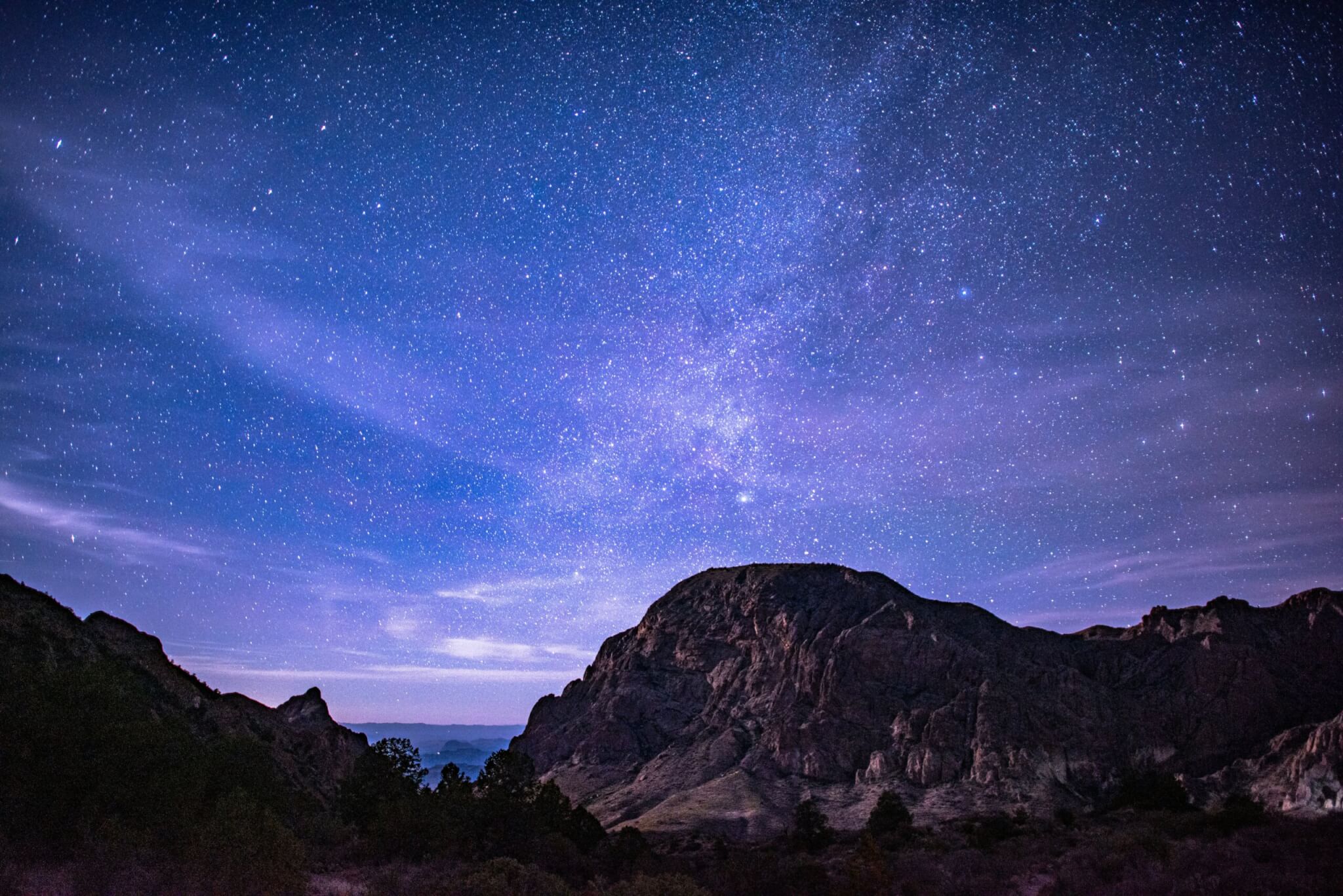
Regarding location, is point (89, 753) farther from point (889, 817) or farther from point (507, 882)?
point (889, 817)

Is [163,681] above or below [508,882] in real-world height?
above

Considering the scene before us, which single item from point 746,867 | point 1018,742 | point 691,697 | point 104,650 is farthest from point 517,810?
point 691,697

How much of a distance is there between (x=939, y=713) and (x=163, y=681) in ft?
277

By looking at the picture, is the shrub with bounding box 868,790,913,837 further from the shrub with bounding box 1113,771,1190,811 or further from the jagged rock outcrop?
the jagged rock outcrop

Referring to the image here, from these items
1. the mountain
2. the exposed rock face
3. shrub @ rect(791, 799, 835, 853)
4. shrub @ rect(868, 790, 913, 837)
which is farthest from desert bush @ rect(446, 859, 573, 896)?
the mountain

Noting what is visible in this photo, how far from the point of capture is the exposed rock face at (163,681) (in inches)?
1572

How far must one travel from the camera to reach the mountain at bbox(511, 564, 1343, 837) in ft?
279

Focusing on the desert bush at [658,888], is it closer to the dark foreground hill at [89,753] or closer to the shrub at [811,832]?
the dark foreground hill at [89,753]

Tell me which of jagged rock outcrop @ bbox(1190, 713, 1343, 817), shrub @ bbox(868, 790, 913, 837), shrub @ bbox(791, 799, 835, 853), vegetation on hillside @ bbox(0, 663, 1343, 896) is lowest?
shrub @ bbox(868, 790, 913, 837)

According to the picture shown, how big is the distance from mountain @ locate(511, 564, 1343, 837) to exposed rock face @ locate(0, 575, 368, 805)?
32.7m

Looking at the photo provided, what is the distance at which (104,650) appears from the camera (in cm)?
4628

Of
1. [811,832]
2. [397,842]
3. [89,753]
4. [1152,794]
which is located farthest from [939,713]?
[89,753]

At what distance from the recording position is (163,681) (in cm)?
5125

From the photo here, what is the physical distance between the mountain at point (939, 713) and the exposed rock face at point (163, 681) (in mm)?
32713
